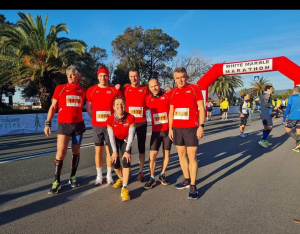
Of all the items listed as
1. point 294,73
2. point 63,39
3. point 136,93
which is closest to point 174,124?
point 136,93

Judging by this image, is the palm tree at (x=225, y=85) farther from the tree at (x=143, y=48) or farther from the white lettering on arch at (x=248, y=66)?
the white lettering on arch at (x=248, y=66)

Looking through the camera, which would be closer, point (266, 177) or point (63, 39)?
point (266, 177)

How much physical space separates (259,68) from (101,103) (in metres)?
9.77

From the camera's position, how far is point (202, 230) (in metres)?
2.72

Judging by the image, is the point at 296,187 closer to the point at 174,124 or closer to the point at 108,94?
the point at 174,124

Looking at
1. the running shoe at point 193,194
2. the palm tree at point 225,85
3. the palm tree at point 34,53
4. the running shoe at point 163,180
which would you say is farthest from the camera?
the palm tree at point 225,85

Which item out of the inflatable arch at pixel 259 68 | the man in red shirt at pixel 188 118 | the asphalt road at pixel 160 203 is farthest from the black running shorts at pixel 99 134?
the inflatable arch at pixel 259 68

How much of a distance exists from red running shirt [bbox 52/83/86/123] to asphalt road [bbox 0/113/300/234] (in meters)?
1.24

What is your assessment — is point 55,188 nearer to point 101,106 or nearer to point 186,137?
point 101,106

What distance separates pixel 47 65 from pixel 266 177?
16.6m

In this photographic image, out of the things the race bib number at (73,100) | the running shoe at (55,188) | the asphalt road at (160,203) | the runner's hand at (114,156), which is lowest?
the asphalt road at (160,203)

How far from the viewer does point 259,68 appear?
11352 mm

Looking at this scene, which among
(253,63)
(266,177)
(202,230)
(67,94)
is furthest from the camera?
(253,63)

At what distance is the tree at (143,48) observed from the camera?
1280 inches
